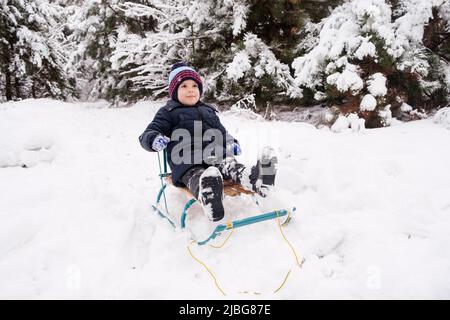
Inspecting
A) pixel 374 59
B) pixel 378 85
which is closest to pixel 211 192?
pixel 378 85

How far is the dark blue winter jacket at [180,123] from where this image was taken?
3198 mm

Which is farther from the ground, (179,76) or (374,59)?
(374,59)

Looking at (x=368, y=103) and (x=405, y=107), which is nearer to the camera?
(x=368, y=103)

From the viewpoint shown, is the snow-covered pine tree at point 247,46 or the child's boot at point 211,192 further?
the snow-covered pine tree at point 247,46

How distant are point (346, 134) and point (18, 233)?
4.42 metres

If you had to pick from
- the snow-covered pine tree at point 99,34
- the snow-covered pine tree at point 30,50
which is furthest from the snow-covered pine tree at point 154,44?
the snow-covered pine tree at point 30,50

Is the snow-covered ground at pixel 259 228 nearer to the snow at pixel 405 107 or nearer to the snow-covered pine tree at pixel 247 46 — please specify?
the snow at pixel 405 107

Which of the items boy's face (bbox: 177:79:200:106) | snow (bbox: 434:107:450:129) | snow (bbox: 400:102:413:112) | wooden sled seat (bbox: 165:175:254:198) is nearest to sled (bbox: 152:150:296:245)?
wooden sled seat (bbox: 165:175:254:198)

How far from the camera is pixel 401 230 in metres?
2.67

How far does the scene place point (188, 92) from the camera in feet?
11.7

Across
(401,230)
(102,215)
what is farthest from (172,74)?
(401,230)

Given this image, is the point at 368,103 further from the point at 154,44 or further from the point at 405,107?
the point at 154,44

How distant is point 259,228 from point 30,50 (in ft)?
35.0

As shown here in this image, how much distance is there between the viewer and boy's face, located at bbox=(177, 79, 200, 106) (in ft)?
11.7
